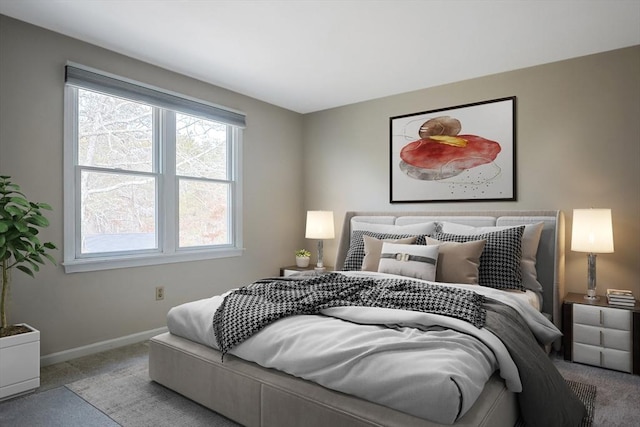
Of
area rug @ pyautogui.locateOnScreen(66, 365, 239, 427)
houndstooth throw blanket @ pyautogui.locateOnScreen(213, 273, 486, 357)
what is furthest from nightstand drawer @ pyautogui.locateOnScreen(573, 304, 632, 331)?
area rug @ pyautogui.locateOnScreen(66, 365, 239, 427)

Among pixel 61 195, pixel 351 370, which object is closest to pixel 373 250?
pixel 351 370

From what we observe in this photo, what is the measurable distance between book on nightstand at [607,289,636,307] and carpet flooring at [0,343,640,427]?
1.60 ft

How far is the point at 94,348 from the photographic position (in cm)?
311

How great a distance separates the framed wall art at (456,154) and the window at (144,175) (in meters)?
1.77

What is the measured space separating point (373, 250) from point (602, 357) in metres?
1.83

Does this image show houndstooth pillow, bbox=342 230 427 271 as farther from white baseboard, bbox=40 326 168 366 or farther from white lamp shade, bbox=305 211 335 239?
white baseboard, bbox=40 326 168 366

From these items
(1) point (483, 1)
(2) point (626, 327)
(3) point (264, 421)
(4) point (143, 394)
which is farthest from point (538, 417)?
(1) point (483, 1)

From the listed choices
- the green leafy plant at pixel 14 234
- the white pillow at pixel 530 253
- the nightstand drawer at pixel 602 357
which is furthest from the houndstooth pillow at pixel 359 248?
the green leafy plant at pixel 14 234

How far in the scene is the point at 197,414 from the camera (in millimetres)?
2137

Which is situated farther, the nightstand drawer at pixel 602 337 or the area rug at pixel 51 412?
the nightstand drawer at pixel 602 337

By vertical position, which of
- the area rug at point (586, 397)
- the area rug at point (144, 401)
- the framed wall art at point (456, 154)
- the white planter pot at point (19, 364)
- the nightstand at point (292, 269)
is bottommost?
the area rug at point (586, 397)

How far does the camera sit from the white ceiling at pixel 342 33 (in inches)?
99.4

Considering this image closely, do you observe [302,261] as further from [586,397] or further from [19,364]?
[586,397]

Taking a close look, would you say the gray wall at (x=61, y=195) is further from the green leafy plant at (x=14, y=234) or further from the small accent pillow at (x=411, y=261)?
the small accent pillow at (x=411, y=261)
